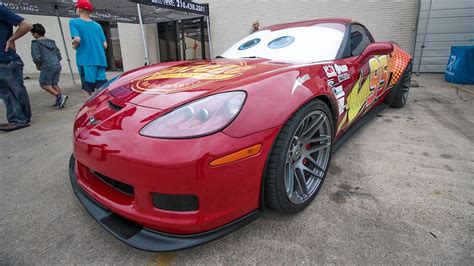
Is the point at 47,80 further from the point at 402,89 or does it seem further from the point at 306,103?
the point at 402,89

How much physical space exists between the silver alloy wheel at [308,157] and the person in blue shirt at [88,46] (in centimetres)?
331

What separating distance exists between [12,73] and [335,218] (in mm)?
4167

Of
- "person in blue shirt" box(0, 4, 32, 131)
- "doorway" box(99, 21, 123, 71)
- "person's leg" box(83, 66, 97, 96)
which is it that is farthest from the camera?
"doorway" box(99, 21, 123, 71)

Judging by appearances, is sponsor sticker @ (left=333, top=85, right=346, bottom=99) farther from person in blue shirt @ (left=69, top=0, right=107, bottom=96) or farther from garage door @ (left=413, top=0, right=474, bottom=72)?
garage door @ (left=413, top=0, right=474, bottom=72)

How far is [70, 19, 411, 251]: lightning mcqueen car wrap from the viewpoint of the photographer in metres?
1.08

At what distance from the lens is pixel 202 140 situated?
1.07m

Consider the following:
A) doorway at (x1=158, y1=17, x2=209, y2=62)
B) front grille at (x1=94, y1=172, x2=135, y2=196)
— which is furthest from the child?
doorway at (x1=158, y1=17, x2=209, y2=62)

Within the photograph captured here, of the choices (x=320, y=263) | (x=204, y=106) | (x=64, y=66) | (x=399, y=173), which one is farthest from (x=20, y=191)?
(x=64, y=66)

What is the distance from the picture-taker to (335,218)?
1501 millimetres

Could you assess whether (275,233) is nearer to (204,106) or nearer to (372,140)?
(204,106)

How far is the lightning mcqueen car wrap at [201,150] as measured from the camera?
108 cm

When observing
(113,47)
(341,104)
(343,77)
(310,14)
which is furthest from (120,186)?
(113,47)

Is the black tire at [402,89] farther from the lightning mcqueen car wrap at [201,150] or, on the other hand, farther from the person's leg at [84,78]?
the person's leg at [84,78]

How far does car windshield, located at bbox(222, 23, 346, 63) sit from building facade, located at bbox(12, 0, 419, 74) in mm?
7531
